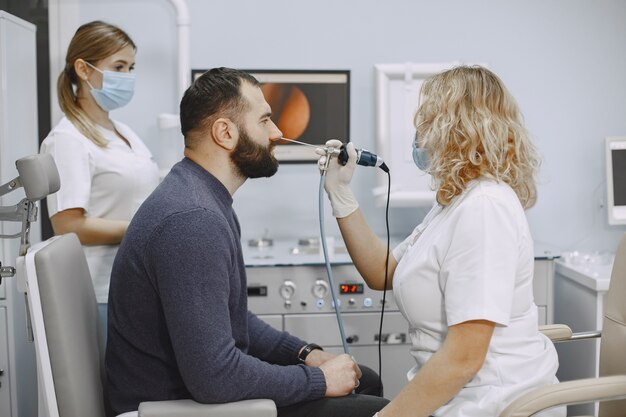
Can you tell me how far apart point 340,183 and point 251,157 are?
1.25ft

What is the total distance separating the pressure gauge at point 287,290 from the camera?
7.77ft

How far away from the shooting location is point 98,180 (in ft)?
6.89

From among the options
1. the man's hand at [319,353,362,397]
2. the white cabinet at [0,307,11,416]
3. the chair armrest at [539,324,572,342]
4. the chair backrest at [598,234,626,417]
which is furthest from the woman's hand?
the chair backrest at [598,234,626,417]

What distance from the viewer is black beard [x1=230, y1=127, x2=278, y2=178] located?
4.99 feet

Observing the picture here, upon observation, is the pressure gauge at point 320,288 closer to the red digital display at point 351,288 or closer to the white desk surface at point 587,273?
the red digital display at point 351,288

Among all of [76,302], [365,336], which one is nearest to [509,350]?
[76,302]

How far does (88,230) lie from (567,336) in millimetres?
1347

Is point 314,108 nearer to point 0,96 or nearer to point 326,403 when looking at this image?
point 0,96

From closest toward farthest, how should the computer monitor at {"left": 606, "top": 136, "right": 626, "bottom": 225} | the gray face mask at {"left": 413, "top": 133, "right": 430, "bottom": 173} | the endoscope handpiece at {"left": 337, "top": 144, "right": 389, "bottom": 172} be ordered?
the gray face mask at {"left": 413, "top": 133, "right": 430, "bottom": 173} → the endoscope handpiece at {"left": 337, "top": 144, "right": 389, "bottom": 172} → the computer monitor at {"left": 606, "top": 136, "right": 626, "bottom": 225}

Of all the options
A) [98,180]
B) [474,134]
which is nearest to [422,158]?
[474,134]

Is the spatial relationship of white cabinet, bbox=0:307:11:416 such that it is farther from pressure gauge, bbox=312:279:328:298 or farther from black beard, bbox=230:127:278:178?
black beard, bbox=230:127:278:178

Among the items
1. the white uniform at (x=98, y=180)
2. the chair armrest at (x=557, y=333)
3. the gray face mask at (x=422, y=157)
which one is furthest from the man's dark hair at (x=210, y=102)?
the chair armrest at (x=557, y=333)

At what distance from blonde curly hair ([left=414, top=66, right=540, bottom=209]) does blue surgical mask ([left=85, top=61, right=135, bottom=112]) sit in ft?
3.59

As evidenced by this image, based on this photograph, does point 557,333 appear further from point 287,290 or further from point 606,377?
point 287,290
